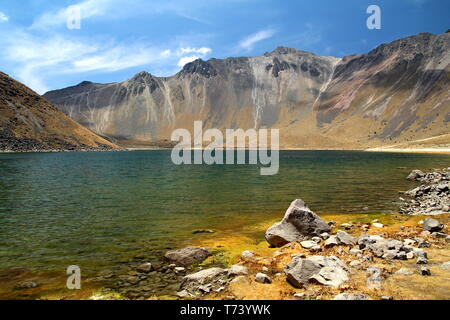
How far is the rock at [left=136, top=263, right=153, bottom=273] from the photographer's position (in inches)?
549

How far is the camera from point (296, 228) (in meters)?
18.0

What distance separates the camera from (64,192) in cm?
3728

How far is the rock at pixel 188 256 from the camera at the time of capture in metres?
14.9

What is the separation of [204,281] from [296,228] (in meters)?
8.12

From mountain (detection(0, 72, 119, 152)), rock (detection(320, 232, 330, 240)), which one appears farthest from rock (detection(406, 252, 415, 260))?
mountain (detection(0, 72, 119, 152))

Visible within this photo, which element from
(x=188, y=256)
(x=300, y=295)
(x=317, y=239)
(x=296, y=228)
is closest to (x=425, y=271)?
(x=300, y=295)

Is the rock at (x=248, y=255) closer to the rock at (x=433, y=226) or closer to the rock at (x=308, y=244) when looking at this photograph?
the rock at (x=308, y=244)

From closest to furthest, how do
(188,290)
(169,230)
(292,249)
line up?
(188,290), (292,249), (169,230)

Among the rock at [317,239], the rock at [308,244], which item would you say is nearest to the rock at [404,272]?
the rock at [308,244]

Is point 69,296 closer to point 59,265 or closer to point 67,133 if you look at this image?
point 59,265

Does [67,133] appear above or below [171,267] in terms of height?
above

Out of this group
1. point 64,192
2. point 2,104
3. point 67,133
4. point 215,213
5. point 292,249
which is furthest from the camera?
point 67,133
